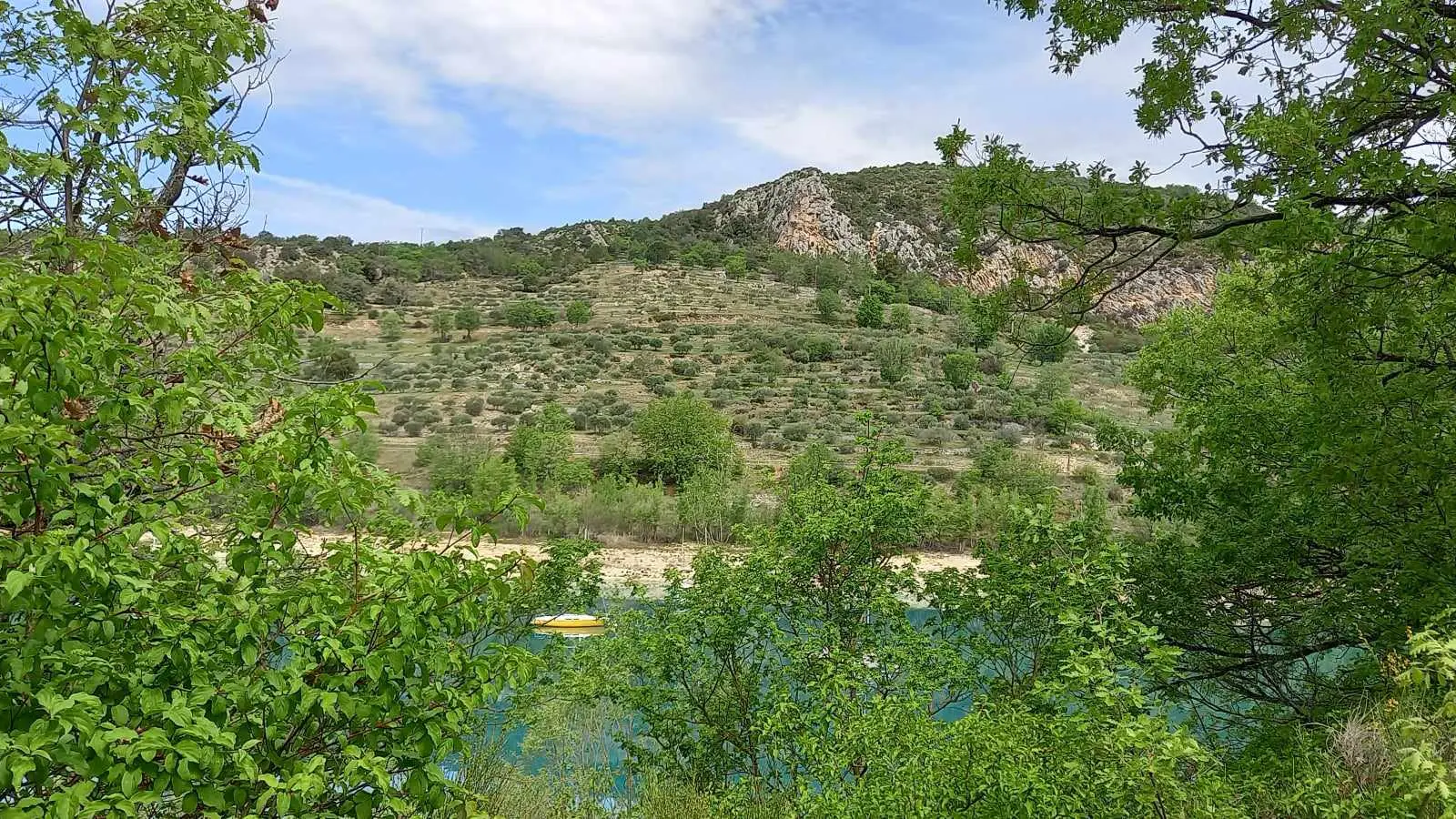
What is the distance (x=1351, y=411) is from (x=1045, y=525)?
7.17 ft

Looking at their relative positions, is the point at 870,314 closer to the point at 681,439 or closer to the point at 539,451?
the point at 681,439

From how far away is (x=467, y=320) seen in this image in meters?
64.8

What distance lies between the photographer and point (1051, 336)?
21.0 ft

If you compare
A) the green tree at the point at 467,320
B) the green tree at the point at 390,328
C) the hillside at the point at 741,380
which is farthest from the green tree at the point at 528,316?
the green tree at the point at 390,328

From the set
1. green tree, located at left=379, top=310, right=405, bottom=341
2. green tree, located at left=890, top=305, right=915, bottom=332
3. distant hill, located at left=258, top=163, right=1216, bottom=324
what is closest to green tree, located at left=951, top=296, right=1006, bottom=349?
green tree, located at left=379, top=310, right=405, bottom=341

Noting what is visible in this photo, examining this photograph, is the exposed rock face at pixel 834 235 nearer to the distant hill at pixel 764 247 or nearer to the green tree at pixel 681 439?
the distant hill at pixel 764 247

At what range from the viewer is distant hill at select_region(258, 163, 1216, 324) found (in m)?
79.8

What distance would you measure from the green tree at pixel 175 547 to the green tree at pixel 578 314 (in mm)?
64719

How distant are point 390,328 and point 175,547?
66.6m

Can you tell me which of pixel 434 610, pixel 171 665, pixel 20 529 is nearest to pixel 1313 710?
pixel 434 610

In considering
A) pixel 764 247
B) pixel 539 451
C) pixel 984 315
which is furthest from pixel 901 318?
pixel 984 315

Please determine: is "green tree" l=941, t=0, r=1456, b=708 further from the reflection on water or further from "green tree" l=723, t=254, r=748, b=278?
"green tree" l=723, t=254, r=748, b=278

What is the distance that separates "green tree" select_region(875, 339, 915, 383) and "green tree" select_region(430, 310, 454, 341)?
34.3 meters

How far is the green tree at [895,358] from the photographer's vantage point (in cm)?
5534
